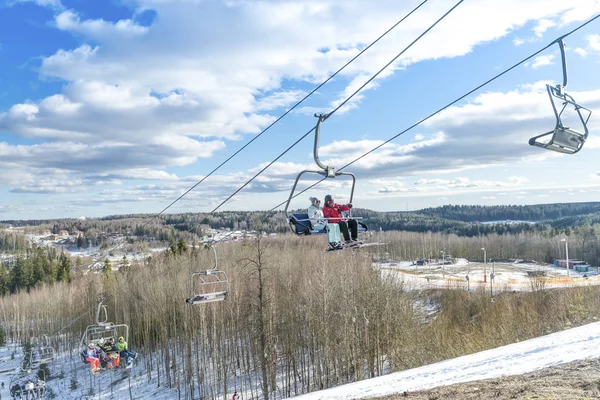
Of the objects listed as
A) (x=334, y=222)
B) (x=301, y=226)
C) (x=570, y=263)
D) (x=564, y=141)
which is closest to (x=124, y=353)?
(x=301, y=226)

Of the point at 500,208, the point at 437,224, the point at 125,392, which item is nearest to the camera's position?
the point at 125,392

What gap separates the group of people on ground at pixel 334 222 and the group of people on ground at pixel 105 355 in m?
12.0

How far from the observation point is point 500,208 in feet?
539

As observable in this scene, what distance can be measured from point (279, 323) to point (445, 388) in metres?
24.4

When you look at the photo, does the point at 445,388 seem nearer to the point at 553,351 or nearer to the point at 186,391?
the point at 553,351

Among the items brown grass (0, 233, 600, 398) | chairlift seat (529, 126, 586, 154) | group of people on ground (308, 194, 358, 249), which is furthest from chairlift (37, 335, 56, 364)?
chairlift seat (529, 126, 586, 154)

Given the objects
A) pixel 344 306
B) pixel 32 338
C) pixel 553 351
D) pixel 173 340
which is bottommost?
pixel 32 338

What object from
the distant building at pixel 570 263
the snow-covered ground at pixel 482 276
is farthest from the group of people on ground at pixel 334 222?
the distant building at pixel 570 263

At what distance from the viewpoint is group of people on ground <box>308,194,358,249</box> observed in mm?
11016

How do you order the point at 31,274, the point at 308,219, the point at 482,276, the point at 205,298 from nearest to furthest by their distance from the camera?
the point at 308,219, the point at 205,298, the point at 482,276, the point at 31,274

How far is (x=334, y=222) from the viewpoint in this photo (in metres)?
11.0

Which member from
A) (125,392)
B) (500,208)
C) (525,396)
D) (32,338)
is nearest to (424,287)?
(125,392)

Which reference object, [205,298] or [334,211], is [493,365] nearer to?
[334,211]

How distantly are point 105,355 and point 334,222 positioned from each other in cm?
1288
